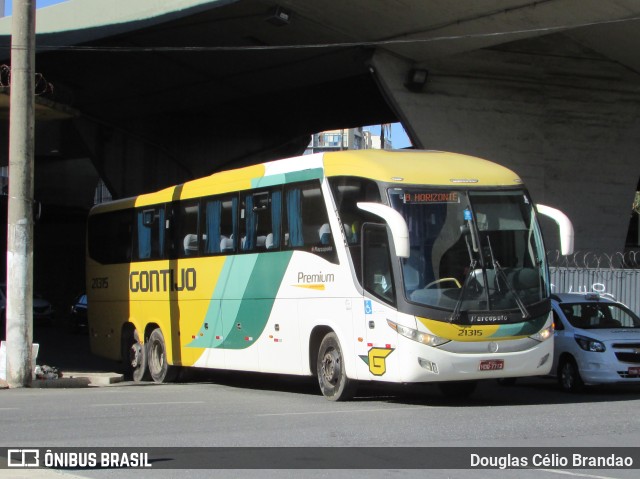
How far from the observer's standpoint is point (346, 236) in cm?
1440

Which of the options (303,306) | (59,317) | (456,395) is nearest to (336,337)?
(303,306)

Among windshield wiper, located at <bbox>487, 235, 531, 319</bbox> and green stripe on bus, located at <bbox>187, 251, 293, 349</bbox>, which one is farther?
green stripe on bus, located at <bbox>187, 251, 293, 349</bbox>

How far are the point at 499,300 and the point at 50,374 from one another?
9228mm

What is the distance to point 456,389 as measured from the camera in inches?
627

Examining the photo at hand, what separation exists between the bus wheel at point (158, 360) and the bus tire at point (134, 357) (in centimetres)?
20

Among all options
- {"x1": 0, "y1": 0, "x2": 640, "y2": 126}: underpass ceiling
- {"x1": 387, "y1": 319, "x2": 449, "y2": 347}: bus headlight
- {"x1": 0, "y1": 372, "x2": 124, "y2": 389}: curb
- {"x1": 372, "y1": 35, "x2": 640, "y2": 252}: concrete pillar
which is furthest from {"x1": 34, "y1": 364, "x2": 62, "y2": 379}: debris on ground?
{"x1": 372, "y1": 35, "x2": 640, "y2": 252}: concrete pillar

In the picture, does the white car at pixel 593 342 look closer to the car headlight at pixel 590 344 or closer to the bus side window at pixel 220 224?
the car headlight at pixel 590 344

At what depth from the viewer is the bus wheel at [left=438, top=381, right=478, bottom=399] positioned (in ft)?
51.9

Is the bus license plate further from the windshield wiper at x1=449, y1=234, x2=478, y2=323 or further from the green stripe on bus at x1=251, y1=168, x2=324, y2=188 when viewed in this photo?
the green stripe on bus at x1=251, y1=168, x2=324, y2=188

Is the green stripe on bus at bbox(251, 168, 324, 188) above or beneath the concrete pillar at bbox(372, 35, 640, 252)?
beneath

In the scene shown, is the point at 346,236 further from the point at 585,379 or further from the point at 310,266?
the point at 585,379

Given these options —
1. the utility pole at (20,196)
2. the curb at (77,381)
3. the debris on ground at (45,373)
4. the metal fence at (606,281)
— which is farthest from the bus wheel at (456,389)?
the metal fence at (606,281)

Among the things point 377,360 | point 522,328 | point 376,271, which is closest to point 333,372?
point 377,360

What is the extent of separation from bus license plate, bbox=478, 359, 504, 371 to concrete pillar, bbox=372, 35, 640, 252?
16.8 metres
